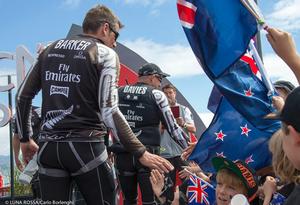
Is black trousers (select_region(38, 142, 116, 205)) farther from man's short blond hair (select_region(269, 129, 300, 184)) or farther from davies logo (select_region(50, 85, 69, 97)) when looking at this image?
man's short blond hair (select_region(269, 129, 300, 184))

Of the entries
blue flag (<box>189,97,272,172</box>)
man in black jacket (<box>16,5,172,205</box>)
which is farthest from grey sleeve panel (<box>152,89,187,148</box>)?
man in black jacket (<box>16,5,172,205</box>)

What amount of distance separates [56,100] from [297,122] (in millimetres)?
2047

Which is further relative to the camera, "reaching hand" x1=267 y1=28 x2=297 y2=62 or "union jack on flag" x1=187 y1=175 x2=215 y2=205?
"union jack on flag" x1=187 y1=175 x2=215 y2=205

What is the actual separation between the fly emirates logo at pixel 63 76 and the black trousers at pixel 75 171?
1.46 ft

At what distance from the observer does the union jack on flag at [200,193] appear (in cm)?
444

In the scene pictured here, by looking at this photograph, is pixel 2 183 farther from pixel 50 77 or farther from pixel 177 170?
pixel 50 77

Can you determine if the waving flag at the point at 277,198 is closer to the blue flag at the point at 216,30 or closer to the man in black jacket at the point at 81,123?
the man in black jacket at the point at 81,123

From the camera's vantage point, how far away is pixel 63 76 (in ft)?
10.9

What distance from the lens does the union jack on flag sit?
4.44 m

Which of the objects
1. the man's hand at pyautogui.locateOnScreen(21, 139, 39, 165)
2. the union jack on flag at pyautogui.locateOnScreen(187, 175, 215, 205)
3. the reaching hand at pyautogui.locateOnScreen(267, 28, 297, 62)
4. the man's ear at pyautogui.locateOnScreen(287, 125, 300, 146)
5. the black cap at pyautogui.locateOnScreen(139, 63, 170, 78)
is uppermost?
the reaching hand at pyautogui.locateOnScreen(267, 28, 297, 62)

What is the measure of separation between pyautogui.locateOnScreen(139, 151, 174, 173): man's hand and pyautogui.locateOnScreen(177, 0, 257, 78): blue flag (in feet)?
2.96

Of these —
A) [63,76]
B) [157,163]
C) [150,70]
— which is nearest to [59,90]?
[63,76]

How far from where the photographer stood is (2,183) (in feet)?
55.5

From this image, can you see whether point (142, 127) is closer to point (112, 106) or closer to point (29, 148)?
point (29, 148)
